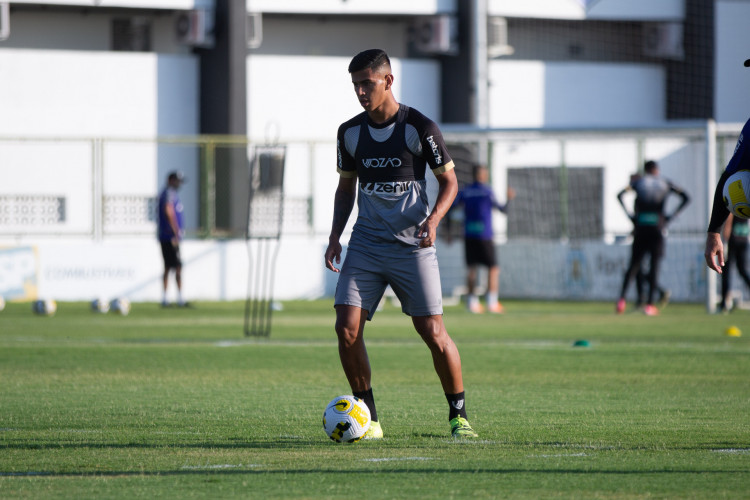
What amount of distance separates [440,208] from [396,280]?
0.52 metres

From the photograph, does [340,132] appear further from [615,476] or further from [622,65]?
[622,65]

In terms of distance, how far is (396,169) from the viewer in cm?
736

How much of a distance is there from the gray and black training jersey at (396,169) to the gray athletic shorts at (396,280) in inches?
3.5

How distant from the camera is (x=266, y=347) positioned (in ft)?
48.2

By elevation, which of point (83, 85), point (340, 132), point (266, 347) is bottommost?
point (266, 347)

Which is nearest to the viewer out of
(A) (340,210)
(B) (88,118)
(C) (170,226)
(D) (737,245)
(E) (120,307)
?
(A) (340,210)

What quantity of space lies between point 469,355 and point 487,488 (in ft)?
26.2

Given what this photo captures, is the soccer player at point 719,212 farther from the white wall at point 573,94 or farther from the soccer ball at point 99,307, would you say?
the white wall at point 573,94

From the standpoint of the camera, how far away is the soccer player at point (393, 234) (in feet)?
24.1

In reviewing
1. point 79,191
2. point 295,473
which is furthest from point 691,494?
point 79,191

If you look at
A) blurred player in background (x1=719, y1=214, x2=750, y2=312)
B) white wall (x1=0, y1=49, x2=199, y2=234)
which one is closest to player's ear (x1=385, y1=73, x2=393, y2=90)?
blurred player in background (x1=719, y1=214, x2=750, y2=312)

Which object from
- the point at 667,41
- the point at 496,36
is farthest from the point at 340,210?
the point at 667,41

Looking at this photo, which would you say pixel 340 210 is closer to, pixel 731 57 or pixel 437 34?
pixel 437 34

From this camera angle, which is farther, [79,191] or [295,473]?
[79,191]
